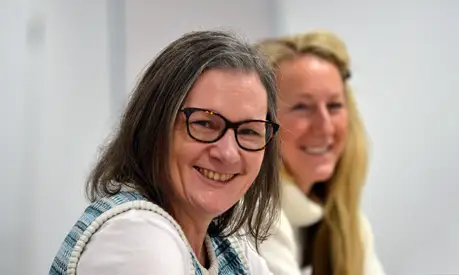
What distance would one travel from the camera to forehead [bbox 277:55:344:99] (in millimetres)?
1339

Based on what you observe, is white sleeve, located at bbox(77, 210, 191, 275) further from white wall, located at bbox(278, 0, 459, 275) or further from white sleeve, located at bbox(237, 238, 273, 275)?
white wall, located at bbox(278, 0, 459, 275)

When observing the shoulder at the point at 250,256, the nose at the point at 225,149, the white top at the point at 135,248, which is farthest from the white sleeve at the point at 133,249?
the shoulder at the point at 250,256

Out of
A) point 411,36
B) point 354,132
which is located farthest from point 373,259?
point 411,36

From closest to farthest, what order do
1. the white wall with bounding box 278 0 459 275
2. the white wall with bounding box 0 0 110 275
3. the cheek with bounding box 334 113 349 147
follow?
the white wall with bounding box 0 0 110 275
the cheek with bounding box 334 113 349 147
the white wall with bounding box 278 0 459 275

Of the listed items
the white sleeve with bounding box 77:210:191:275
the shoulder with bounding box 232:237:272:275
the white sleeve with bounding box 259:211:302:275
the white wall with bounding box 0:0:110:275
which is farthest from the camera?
the white wall with bounding box 0:0:110:275

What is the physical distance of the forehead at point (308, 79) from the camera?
4.39ft

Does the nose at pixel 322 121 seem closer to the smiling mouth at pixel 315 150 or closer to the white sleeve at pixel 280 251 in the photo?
the smiling mouth at pixel 315 150

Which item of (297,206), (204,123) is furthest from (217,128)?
(297,206)

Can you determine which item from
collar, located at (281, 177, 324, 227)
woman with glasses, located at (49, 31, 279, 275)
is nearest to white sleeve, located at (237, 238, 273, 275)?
woman with glasses, located at (49, 31, 279, 275)

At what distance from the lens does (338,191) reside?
4.69 feet

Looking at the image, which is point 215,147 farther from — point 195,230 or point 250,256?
point 250,256

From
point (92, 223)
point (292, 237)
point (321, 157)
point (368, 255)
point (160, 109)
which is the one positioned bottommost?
point (368, 255)

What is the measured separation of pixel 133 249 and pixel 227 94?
212mm

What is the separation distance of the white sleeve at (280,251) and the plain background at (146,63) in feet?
1.13
